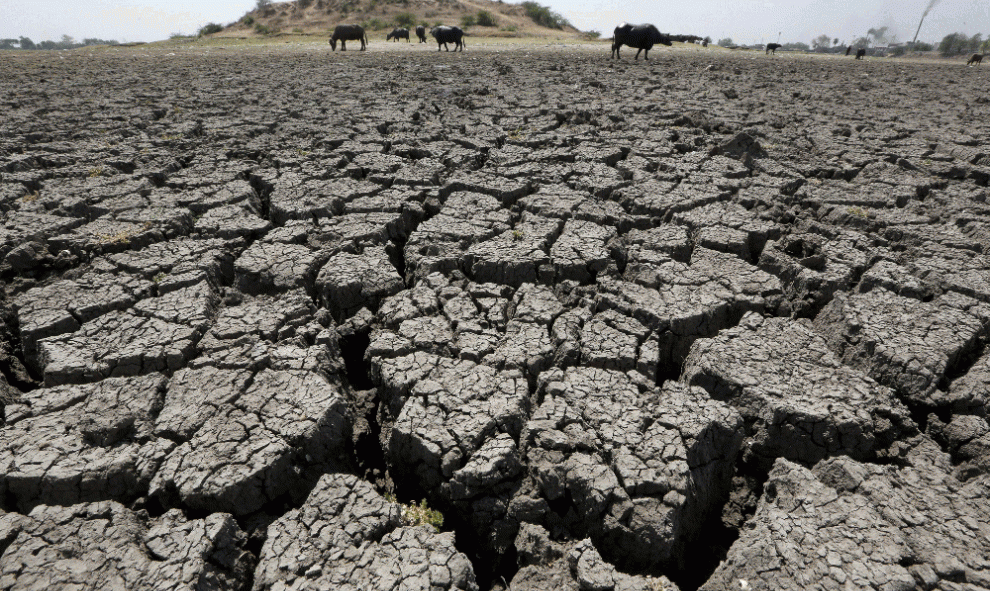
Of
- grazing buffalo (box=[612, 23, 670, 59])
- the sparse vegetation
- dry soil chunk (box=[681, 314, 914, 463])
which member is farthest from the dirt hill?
dry soil chunk (box=[681, 314, 914, 463])

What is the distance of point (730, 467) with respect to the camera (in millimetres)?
2180

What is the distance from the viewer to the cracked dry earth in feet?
5.84

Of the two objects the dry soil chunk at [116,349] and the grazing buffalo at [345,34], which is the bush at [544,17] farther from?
the dry soil chunk at [116,349]

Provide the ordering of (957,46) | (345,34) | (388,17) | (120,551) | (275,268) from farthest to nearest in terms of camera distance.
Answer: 1. (957,46)
2. (388,17)
3. (345,34)
4. (275,268)
5. (120,551)

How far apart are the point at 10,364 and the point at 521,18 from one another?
5771 centimetres

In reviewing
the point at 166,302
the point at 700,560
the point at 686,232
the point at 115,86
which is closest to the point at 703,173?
the point at 686,232

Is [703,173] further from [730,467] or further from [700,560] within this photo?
[700,560]

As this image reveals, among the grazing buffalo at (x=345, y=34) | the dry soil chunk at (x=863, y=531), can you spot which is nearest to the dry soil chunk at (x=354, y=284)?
the dry soil chunk at (x=863, y=531)

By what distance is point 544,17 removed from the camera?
53.2 metres

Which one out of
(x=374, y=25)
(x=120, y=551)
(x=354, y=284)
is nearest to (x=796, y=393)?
(x=354, y=284)

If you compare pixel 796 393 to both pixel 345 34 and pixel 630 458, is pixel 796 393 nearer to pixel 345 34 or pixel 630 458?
pixel 630 458

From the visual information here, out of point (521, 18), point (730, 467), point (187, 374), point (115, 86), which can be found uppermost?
point (521, 18)

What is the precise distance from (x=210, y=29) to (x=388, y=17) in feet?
60.3

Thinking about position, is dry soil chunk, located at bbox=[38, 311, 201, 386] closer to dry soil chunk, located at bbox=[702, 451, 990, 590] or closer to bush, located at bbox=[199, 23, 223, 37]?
dry soil chunk, located at bbox=[702, 451, 990, 590]
